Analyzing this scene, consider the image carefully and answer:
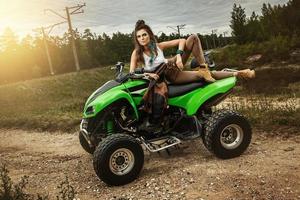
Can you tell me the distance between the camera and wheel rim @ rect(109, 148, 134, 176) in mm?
5672

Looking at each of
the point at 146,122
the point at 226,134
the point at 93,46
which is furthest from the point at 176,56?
the point at 93,46

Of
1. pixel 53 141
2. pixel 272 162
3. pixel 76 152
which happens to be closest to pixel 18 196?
pixel 76 152

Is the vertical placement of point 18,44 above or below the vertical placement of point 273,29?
above

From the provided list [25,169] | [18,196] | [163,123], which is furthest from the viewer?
[25,169]

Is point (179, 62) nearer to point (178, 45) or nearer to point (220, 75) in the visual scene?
point (178, 45)

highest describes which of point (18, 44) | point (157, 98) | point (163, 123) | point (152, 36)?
point (18, 44)

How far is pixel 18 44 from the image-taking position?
82.6 metres

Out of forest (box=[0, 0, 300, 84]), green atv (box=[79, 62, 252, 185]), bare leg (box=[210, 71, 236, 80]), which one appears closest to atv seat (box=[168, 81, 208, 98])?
green atv (box=[79, 62, 252, 185])

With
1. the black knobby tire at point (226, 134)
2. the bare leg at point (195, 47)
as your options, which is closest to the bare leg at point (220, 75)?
the bare leg at point (195, 47)

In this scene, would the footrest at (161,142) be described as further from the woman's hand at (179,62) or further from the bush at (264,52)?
the bush at (264,52)

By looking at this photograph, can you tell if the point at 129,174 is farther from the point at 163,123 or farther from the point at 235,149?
the point at 235,149

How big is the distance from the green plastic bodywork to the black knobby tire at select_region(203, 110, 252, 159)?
336 mm

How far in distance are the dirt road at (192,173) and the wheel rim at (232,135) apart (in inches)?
10.1

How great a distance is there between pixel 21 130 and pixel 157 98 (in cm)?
673
